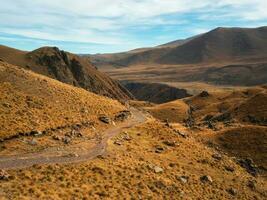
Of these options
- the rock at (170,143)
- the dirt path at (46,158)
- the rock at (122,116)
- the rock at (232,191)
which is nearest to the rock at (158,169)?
the dirt path at (46,158)

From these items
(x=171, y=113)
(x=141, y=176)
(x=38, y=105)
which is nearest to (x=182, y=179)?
(x=141, y=176)

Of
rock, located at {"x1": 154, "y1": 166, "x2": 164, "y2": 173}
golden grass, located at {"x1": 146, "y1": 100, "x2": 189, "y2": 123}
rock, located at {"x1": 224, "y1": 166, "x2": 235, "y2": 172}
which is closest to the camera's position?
rock, located at {"x1": 154, "y1": 166, "x2": 164, "y2": 173}

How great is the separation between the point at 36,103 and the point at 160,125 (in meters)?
22.4

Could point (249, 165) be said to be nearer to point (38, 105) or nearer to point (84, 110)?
point (84, 110)

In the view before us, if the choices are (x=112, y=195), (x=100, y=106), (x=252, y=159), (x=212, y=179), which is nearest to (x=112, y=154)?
(x=112, y=195)

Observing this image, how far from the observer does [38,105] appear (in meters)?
59.2

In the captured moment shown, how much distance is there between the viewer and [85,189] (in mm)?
37875

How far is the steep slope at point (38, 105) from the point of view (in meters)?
51.6

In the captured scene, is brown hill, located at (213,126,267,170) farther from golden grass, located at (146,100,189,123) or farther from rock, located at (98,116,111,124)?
golden grass, located at (146,100,189,123)

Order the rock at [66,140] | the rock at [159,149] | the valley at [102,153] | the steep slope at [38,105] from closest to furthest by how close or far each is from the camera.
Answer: the valley at [102,153], the rock at [66,140], the steep slope at [38,105], the rock at [159,149]

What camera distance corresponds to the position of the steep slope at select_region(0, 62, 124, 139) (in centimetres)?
5159

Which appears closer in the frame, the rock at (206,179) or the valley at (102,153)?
the valley at (102,153)

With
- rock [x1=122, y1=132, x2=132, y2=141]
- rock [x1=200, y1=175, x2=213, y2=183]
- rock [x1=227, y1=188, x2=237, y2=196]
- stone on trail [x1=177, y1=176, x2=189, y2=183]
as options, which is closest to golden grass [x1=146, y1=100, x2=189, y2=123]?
rock [x1=122, y1=132, x2=132, y2=141]

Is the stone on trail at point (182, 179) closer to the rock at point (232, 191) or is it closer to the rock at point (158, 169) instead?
the rock at point (158, 169)
